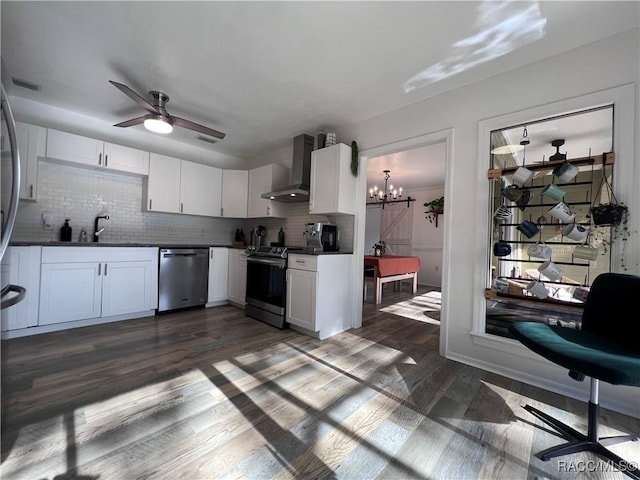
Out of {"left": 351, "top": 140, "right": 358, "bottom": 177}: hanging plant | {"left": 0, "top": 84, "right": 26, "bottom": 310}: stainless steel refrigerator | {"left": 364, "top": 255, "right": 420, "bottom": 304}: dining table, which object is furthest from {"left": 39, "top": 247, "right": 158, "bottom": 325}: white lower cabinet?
{"left": 364, "top": 255, "right": 420, "bottom": 304}: dining table

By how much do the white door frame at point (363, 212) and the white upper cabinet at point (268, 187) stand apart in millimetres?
1413

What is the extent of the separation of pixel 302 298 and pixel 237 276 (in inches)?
58.8

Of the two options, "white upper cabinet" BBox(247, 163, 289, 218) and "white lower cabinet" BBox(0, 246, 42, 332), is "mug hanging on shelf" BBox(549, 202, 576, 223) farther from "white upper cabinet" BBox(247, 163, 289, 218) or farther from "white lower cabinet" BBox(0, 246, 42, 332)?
"white lower cabinet" BBox(0, 246, 42, 332)

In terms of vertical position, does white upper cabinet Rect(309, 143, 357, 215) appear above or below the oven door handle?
above

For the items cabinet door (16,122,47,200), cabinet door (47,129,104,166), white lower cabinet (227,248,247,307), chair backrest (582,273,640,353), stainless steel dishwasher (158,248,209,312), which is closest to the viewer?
chair backrest (582,273,640,353)

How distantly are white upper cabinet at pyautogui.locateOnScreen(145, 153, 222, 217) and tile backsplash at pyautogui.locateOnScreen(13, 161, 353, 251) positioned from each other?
0.34m

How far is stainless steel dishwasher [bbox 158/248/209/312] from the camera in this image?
3.51 m

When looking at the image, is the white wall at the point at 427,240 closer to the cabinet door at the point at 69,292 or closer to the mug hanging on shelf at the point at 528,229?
the mug hanging on shelf at the point at 528,229

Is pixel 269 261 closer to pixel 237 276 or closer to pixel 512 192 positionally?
pixel 237 276

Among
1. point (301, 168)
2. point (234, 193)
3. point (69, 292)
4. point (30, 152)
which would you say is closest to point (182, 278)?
point (69, 292)

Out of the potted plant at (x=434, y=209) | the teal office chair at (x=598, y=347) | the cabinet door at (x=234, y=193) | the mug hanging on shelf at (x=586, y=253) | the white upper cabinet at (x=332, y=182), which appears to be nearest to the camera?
the teal office chair at (x=598, y=347)

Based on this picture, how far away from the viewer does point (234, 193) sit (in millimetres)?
4531

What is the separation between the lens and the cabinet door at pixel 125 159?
3400 millimetres

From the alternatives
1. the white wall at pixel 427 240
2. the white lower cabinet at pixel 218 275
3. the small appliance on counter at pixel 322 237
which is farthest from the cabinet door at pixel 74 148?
the white wall at pixel 427 240
